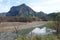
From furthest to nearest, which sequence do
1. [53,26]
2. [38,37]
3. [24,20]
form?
1. [24,20]
2. [53,26]
3. [38,37]

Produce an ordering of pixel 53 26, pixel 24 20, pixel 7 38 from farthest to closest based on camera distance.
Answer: pixel 24 20, pixel 53 26, pixel 7 38

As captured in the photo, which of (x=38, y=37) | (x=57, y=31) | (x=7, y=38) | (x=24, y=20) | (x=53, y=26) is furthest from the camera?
(x=24, y=20)

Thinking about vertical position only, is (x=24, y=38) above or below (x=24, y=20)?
above

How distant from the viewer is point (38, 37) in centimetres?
711

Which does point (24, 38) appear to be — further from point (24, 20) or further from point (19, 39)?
point (24, 20)

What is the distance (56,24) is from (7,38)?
7665mm

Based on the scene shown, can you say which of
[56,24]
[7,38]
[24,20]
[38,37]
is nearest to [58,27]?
[56,24]

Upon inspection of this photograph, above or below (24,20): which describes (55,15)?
above

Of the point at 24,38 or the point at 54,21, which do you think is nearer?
the point at 24,38

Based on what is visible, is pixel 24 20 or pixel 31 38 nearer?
pixel 31 38

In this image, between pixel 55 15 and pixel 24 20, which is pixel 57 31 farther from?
pixel 24 20

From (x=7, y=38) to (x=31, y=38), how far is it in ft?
2.72

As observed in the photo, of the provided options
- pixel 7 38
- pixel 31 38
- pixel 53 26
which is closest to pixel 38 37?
pixel 31 38

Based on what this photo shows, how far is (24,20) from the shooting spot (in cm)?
4788
